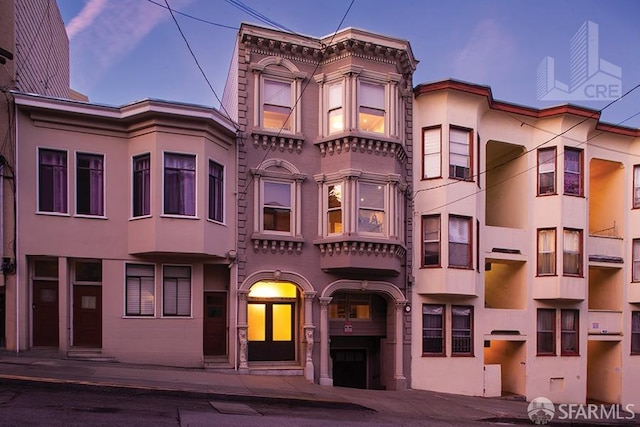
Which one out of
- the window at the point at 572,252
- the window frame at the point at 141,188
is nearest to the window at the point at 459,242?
the window at the point at 572,252

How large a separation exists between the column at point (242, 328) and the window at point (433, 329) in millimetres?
6097

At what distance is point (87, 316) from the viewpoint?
615 inches

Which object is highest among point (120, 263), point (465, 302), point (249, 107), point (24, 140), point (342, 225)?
point (249, 107)

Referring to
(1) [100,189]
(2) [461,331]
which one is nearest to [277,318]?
(2) [461,331]

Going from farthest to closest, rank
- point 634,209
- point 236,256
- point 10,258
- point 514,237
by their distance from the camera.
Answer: point 634,209 < point 514,237 < point 236,256 < point 10,258

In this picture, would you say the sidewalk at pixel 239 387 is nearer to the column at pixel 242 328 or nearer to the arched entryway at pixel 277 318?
the column at pixel 242 328

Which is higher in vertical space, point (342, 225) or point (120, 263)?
point (342, 225)

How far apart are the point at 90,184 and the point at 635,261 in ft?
68.7

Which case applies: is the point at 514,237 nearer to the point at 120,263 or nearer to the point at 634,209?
the point at 634,209

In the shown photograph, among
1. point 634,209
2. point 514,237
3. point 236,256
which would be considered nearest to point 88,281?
point 236,256

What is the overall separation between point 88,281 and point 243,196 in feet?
16.9

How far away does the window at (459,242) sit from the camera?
60.8 feet

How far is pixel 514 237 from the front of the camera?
66.9 ft

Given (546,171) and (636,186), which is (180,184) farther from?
(636,186)
